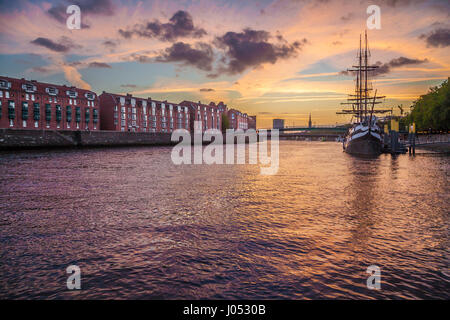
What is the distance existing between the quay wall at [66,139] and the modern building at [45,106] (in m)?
29.3

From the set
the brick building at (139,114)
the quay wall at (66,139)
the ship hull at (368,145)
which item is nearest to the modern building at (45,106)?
the brick building at (139,114)

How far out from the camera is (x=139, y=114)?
98.5 metres

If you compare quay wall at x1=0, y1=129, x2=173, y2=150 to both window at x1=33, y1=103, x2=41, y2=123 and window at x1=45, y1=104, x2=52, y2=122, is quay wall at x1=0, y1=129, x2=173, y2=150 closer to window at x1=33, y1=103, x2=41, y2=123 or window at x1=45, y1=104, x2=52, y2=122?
window at x1=45, y1=104, x2=52, y2=122

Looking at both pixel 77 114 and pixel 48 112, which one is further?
pixel 77 114

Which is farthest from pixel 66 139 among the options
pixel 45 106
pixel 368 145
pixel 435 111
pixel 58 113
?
pixel 435 111

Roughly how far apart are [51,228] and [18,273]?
2.36 meters

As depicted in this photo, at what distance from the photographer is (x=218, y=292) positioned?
3711mm

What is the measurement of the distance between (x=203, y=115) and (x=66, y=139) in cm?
8574

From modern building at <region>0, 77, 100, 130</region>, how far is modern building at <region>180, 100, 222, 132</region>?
42583 mm

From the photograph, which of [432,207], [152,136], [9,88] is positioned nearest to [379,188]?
[432,207]

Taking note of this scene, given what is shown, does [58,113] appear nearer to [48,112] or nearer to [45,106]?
[48,112]

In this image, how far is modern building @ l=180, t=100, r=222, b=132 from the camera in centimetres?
12256

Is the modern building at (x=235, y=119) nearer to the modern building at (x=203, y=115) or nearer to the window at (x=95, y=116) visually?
the modern building at (x=203, y=115)
